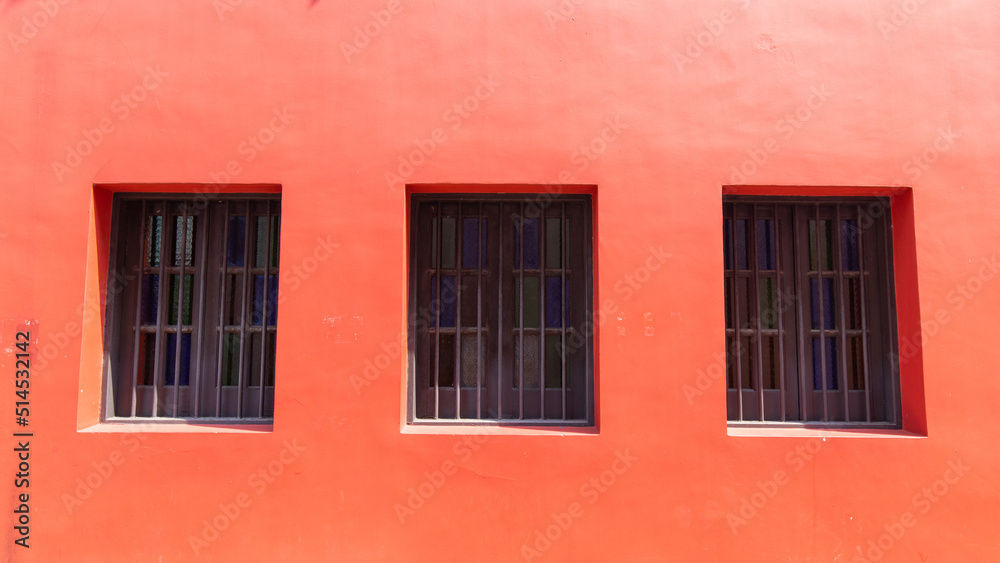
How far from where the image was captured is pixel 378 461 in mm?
3637

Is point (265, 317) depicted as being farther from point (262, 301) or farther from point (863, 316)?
point (863, 316)

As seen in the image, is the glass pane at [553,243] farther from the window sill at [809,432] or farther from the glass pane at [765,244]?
the window sill at [809,432]

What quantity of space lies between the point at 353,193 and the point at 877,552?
393 cm

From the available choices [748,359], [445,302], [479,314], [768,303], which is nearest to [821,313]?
[768,303]

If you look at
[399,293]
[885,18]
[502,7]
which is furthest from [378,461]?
[885,18]

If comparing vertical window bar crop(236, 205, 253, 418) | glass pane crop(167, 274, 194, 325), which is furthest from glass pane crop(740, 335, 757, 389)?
glass pane crop(167, 274, 194, 325)

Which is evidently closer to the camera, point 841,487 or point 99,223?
point 841,487

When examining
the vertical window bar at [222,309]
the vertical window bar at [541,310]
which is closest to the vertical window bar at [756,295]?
the vertical window bar at [541,310]

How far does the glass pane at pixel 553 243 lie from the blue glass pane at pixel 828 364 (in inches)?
72.4

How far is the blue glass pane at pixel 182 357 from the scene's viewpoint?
13.1 ft

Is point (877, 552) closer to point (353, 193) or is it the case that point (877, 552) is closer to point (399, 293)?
point (399, 293)

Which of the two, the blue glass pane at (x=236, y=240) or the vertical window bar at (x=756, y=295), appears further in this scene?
the blue glass pane at (x=236, y=240)

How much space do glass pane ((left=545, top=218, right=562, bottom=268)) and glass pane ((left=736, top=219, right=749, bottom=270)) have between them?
1.23 meters

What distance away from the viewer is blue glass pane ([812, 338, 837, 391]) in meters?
3.98
